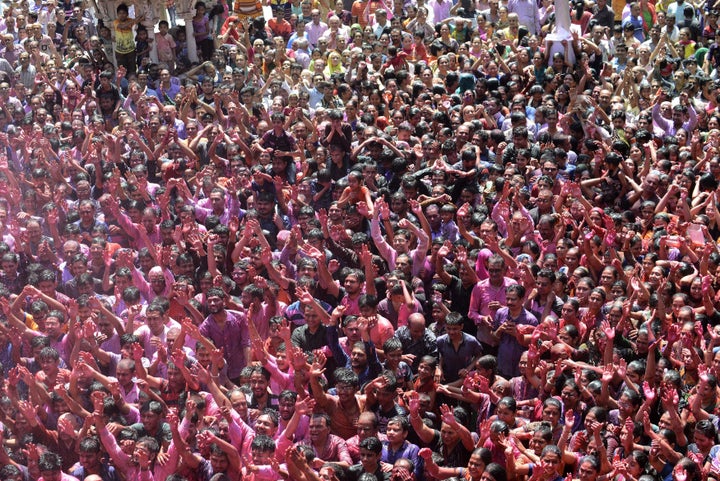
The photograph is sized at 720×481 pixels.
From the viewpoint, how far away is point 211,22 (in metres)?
17.3

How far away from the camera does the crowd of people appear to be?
899cm

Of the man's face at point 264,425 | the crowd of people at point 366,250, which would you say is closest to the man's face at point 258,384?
the crowd of people at point 366,250

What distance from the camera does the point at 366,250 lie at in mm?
10570

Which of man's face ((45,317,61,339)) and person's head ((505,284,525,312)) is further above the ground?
man's face ((45,317,61,339))

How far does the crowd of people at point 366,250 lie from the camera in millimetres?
8992

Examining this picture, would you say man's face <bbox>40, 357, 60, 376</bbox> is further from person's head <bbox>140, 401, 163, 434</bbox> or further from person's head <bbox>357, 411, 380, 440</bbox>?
person's head <bbox>357, 411, 380, 440</bbox>

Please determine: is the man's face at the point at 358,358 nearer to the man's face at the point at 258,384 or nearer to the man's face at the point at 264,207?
the man's face at the point at 258,384

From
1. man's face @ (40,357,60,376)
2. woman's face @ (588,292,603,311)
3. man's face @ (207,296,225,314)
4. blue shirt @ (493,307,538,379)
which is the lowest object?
blue shirt @ (493,307,538,379)

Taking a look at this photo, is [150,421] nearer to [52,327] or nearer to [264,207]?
[52,327]

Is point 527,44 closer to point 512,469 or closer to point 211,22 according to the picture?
point 211,22

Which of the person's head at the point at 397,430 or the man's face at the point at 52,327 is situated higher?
the man's face at the point at 52,327

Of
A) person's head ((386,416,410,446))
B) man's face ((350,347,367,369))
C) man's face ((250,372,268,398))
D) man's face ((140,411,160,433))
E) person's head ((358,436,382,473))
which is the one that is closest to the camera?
person's head ((358,436,382,473))

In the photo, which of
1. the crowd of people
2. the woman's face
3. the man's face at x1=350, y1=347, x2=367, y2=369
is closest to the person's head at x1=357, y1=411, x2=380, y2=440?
the crowd of people

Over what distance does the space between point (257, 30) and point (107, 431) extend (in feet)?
31.9
